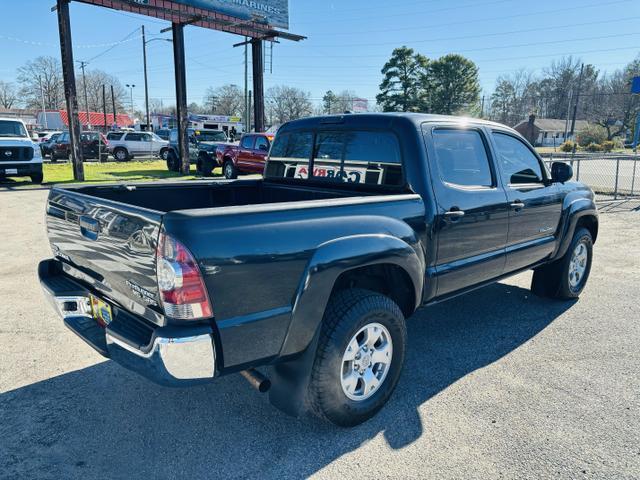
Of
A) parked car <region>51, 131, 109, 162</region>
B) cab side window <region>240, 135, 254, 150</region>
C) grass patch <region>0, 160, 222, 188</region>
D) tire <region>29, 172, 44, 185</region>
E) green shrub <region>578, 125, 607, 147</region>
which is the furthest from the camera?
green shrub <region>578, 125, 607, 147</region>

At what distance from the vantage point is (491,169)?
3.91 metres

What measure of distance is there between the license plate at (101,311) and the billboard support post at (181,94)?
1656cm

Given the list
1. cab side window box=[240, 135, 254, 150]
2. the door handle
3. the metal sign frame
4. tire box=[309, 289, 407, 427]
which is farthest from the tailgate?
the metal sign frame

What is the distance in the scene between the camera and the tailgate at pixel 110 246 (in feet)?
7.37

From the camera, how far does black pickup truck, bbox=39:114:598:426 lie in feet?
7.12

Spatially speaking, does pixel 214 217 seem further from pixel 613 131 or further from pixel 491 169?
pixel 613 131

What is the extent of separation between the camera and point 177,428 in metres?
2.84

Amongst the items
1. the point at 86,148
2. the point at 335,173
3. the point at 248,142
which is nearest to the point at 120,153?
the point at 86,148

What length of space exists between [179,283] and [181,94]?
705 inches

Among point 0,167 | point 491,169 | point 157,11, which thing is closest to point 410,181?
point 491,169

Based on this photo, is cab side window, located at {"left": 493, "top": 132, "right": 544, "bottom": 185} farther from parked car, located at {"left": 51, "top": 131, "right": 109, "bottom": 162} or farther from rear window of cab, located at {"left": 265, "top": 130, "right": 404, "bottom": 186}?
parked car, located at {"left": 51, "top": 131, "right": 109, "bottom": 162}

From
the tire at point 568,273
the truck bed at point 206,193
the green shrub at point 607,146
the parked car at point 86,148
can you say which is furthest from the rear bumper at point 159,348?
the green shrub at point 607,146

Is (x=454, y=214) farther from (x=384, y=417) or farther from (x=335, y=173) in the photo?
(x=384, y=417)

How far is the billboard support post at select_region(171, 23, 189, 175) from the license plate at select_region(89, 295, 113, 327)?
16557 millimetres
